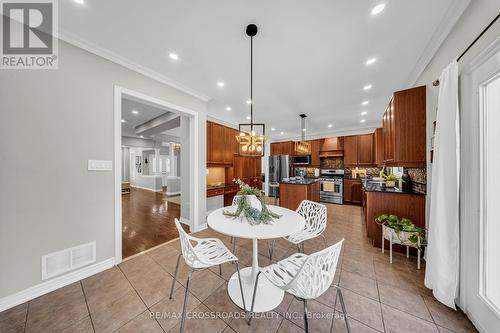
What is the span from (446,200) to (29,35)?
4295 mm

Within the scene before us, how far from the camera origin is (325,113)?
4.45 m

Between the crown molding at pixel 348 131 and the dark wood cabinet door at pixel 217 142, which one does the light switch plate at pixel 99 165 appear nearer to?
the dark wood cabinet door at pixel 217 142

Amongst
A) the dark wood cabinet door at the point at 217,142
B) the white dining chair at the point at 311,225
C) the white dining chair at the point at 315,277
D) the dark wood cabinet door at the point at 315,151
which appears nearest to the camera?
the white dining chair at the point at 315,277

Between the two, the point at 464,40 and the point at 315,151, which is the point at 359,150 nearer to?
the point at 315,151

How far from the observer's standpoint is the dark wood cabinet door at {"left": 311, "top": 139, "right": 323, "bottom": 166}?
6.11m

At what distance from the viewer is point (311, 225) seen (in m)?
2.24

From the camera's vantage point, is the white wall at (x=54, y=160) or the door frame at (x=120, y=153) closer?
the white wall at (x=54, y=160)

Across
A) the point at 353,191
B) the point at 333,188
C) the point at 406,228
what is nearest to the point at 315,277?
the point at 406,228

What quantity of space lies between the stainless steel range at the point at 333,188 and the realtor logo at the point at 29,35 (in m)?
6.19

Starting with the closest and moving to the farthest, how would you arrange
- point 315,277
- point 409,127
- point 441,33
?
point 315,277 → point 441,33 → point 409,127

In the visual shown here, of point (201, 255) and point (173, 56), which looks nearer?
point (201, 255)

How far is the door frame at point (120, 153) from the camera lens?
6.95ft

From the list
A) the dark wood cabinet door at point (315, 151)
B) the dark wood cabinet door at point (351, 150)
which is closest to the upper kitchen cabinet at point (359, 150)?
the dark wood cabinet door at point (351, 150)

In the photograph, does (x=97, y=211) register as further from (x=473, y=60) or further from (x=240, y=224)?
(x=473, y=60)
